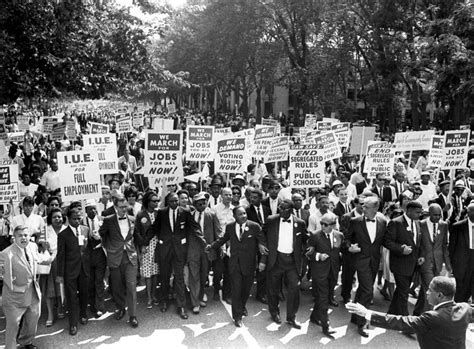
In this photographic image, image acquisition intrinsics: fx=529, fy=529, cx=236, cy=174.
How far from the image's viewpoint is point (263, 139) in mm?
13594

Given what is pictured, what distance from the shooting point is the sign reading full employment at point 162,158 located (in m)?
9.39

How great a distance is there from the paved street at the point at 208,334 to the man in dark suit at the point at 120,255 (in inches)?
14.0

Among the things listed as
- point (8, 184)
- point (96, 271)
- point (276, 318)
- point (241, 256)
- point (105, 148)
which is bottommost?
point (276, 318)

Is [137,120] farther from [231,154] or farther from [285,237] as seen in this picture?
[285,237]

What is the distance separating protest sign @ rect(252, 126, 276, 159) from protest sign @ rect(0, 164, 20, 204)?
6377mm

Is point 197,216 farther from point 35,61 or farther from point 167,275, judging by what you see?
point 35,61

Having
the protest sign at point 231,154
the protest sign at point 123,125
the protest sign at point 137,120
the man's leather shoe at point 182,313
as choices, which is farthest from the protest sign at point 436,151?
the protest sign at point 137,120

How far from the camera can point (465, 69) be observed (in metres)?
20.0

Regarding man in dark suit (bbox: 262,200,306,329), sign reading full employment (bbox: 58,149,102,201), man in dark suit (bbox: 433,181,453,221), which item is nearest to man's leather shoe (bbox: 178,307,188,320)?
man in dark suit (bbox: 262,200,306,329)

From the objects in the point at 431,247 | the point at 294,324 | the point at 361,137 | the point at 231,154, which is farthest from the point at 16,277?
the point at 361,137

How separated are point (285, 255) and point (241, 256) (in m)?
0.65

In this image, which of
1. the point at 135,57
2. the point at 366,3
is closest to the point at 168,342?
the point at 135,57

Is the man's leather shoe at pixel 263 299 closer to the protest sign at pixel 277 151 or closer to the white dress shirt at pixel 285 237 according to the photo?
the white dress shirt at pixel 285 237

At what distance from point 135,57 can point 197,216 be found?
989 centimetres
